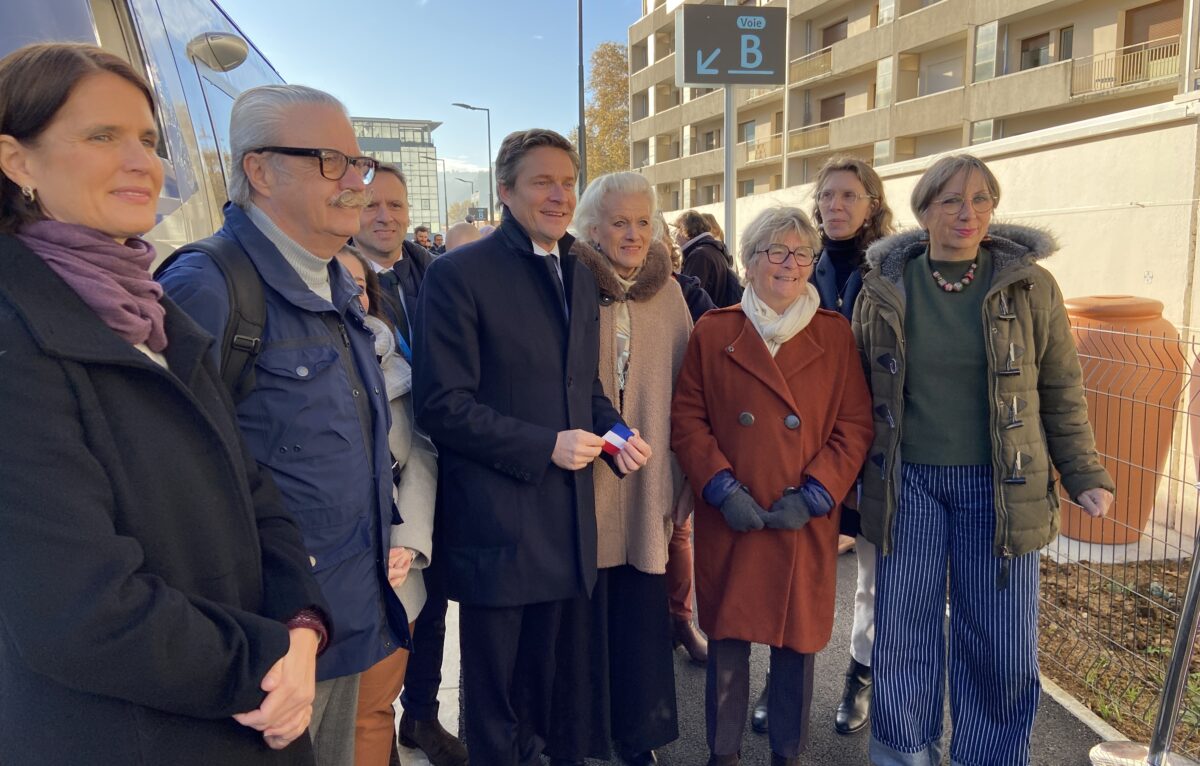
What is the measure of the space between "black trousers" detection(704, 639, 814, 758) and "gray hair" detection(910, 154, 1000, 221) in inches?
66.2

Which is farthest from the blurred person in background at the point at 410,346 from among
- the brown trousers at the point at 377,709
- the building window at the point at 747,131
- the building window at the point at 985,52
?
the building window at the point at 747,131

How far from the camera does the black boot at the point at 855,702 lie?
10.2ft

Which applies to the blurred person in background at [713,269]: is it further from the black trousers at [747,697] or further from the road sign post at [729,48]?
the black trousers at [747,697]

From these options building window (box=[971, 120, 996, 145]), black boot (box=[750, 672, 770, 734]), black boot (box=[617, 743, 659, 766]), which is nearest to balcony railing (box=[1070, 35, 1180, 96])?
building window (box=[971, 120, 996, 145])

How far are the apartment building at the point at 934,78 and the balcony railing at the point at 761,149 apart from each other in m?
0.06

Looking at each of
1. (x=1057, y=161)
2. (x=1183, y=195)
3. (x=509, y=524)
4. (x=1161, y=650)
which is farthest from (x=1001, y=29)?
(x=509, y=524)

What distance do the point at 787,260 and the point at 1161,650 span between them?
2806 mm

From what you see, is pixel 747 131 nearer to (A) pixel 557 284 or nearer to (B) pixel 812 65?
(B) pixel 812 65

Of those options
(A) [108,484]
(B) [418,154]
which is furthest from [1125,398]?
(B) [418,154]

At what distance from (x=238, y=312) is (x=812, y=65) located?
35016 mm

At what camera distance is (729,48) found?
6613mm

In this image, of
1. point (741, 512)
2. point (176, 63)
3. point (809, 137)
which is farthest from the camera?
point (809, 137)

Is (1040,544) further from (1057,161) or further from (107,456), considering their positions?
(1057,161)

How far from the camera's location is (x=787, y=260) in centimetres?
270
